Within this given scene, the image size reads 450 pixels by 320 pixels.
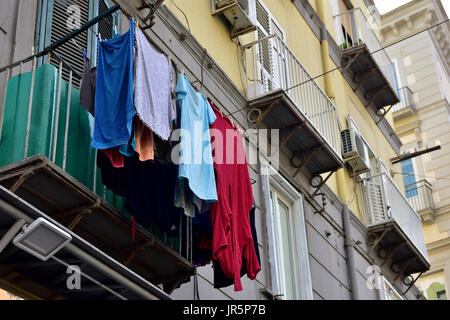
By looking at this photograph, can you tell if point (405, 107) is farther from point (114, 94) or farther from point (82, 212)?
point (82, 212)

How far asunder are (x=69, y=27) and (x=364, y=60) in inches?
420

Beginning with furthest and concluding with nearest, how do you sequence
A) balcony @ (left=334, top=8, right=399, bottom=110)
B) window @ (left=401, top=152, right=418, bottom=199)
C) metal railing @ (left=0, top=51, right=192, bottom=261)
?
window @ (left=401, top=152, right=418, bottom=199) < balcony @ (left=334, top=8, right=399, bottom=110) < metal railing @ (left=0, top=51, right=192, bottom=261)

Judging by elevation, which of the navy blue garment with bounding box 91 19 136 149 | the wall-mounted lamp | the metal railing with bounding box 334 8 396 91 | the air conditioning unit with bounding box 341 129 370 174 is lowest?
the wall-mounted lamp

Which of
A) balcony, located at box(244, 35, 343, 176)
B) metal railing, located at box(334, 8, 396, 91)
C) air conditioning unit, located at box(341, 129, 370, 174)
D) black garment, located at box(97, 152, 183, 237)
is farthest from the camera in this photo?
metal railing, located at box(334, 8, 396, 91)

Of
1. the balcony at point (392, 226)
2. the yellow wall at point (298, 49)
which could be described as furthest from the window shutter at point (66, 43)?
the balcony at point (392, 226)

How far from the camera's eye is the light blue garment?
340 inches

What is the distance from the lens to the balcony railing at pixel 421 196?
2823 cm

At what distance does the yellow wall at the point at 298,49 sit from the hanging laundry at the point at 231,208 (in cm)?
302

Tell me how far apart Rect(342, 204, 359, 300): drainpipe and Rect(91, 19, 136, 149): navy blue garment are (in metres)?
8.18

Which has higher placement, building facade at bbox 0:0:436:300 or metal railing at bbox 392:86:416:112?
metal railing at bbox 392:86:416:112

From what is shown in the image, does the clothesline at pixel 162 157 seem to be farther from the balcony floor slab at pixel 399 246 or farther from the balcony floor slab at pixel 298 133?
the balcony floor slab at pixel 399 246

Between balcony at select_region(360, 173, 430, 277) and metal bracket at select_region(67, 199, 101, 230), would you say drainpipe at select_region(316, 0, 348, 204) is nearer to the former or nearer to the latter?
balcony at select_region(360, 173, 430, 277)

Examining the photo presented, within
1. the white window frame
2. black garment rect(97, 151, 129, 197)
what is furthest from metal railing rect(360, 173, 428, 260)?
black garment rect(97, 151, 129, 197)
